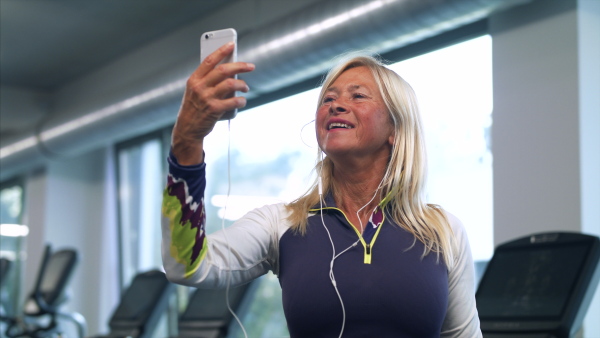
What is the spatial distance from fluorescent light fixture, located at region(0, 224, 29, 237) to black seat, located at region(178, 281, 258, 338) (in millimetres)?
4799

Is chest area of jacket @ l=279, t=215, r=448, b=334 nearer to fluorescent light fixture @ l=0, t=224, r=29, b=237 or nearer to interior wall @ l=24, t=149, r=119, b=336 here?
interior wall @ l=24, t=149, r=119, b=336

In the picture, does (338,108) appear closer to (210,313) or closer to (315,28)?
(315,28)

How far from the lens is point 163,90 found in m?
5.06

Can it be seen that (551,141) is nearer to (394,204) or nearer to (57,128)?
(394,204)

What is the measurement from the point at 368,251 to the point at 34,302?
5.20 metres

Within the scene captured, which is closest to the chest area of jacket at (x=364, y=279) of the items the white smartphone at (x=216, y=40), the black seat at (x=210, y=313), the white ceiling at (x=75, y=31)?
the white smartphone at (x=216, y=40)

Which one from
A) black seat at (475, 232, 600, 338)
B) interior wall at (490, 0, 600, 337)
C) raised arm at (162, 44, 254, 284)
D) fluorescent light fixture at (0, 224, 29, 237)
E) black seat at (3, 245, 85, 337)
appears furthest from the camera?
fluorescent light fixture at (0, 224, 29, 237)

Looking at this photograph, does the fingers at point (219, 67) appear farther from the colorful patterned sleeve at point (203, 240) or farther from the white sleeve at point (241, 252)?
the white sleeve at point (241, 252)

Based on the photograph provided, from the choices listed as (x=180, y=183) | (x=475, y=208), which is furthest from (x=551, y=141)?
(x=180, y=183)

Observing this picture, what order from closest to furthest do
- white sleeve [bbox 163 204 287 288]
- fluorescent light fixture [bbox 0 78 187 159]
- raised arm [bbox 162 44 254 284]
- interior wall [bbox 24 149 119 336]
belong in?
raised arm [bbox 162 44 254 284]
white sleeve [bbox 163 204 287 288]
fluorescent light fixture [bbox 0 78 187 159]
interior wall [bbox 24 149 119 336]

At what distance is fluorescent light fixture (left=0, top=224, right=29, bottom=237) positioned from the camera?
8.68 metres

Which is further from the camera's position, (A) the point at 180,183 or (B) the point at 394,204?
(B) the point at 394,204

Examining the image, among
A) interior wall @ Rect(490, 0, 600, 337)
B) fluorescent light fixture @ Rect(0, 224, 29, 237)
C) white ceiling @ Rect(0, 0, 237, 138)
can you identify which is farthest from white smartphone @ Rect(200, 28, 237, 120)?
fluorescent light fixture @ Rect(0, 224, 29, 237)

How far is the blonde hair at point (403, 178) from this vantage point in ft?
4.44
